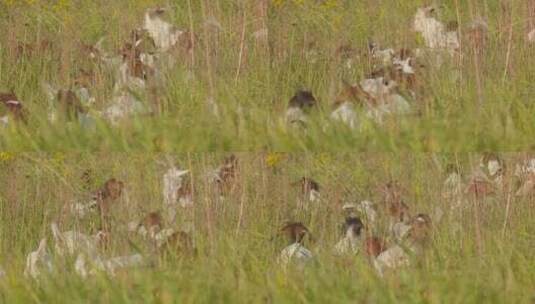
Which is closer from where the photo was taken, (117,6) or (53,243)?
(53,243)

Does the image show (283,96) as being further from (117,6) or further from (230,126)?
(117,6)

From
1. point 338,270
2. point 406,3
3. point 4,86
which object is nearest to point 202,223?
point 338,270

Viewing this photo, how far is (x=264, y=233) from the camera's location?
10.5ft

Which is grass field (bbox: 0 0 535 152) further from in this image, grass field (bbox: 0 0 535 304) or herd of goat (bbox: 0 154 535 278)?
herd of goat (bbox: 0 154 535 278)

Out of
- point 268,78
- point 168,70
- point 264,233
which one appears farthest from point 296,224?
point 168,70

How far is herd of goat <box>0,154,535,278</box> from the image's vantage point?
308 centimetres

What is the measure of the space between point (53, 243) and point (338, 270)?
62cm

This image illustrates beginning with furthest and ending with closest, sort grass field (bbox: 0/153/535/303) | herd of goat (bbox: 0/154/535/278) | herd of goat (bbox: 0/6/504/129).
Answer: herd of goat (bbox: 0/6/504/129) → herd of goat (bbox: 0/154/535/278) → grass field (bbox: 0/153/535/303)

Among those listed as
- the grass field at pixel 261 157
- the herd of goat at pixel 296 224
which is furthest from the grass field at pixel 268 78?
the herd of goat at pixel 296 224

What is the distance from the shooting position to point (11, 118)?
3309 mm

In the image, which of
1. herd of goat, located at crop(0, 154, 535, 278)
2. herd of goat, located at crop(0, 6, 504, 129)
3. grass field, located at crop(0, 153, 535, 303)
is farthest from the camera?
herd of goat, located at crop(0, 6, 504, 129)

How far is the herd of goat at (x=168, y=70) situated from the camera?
3242 mm

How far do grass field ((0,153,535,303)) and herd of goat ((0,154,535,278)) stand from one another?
17mm

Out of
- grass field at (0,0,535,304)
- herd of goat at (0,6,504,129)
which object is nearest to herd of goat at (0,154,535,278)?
grass field at (0,0,535,304)
